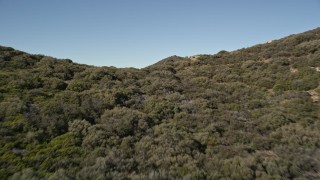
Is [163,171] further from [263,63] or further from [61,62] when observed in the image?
[263,63]

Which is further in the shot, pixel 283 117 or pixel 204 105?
pixel 204 105

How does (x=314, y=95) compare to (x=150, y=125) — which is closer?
(x=150, y=125)

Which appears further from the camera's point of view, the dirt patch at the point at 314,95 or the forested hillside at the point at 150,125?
the dirt patch at the point at 314,95

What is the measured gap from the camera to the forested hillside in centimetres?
1079

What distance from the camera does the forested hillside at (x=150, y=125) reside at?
10.8 meters

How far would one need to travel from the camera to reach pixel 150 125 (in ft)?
50.4

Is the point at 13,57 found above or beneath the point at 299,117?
above

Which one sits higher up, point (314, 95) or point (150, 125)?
point (314, 95)

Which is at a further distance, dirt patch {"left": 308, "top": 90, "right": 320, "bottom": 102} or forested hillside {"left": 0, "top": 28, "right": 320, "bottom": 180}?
dirt patch {"left": 308, "top": 90, "right": 320, "bottom": 102}

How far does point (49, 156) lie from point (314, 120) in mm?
13851

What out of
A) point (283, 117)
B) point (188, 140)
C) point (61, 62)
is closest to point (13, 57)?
point (61, 62)

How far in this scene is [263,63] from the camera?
101 ft

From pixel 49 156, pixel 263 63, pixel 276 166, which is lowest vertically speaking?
pixel 276 166

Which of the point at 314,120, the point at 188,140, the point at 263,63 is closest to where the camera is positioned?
the point at 188,140
